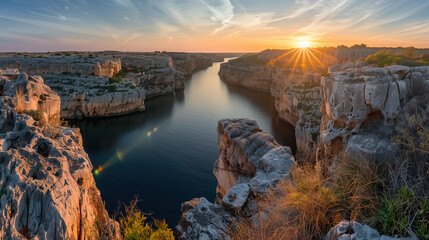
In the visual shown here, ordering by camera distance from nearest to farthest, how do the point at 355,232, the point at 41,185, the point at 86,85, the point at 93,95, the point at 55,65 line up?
the point at 355,232, the point at 41,185, the point at 93,95, the point at 86,85, the point at 55,65

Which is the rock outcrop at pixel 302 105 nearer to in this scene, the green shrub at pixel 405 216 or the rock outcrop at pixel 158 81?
the green shrub at pixel 405 216

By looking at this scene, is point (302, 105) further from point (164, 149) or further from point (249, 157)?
point (249, 157)

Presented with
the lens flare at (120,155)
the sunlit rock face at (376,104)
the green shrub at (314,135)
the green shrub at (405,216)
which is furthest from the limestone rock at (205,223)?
the lens flare at (120,155)

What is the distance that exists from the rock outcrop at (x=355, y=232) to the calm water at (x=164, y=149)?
1049 cm

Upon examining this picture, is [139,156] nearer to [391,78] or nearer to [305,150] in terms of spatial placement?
[305,150]

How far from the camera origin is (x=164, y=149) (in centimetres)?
3712

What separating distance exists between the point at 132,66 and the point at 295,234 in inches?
3716

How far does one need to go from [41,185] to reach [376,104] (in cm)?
1353

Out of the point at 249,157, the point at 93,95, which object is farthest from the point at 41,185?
the point at 93,95

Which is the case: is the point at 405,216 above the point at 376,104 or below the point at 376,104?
below

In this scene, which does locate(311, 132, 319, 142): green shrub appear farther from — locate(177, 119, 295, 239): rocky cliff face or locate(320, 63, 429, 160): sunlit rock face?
A: locate(320, 63, 429, 160): sunlit rock face

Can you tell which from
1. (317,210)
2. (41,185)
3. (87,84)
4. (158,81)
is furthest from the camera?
(158,81)

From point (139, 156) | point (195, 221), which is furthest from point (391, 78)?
point (139, 156)

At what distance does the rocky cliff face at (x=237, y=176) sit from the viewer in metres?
10.1
